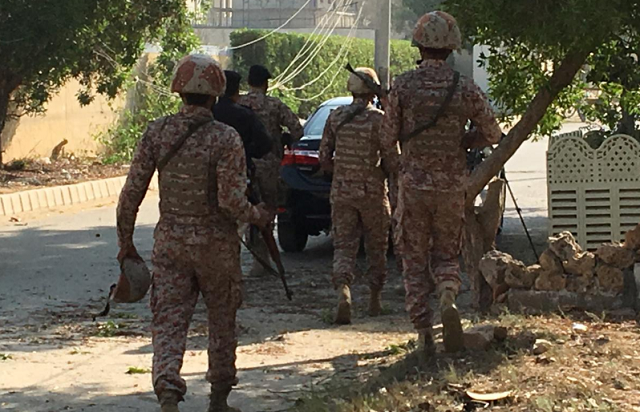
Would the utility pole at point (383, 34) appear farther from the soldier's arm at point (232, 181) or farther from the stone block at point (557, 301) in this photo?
the soldier's arm at point (232, 181)

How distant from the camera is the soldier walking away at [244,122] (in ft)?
28.0

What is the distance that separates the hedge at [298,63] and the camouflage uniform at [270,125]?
20396 millimetres

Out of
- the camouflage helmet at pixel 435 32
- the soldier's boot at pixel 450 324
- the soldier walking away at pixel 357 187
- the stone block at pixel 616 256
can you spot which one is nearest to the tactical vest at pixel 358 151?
the soldier walking away at pixel 357 187

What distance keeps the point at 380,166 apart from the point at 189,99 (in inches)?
133

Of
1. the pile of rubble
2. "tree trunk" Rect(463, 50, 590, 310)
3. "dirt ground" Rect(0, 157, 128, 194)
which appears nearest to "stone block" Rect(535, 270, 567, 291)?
the pile of rubble

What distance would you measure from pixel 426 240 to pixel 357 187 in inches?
80.0

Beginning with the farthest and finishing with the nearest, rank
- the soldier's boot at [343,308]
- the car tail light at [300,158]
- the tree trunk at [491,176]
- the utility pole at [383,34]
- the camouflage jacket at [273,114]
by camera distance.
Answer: the utility pole at [383,34] → the car tail light at [300,158] → the camouflage jacket at [273,114] → the tree trunk at [491,176] → the soldier's boot at [343,308]

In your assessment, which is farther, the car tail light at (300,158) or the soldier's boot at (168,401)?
the car tail light at (300,158)

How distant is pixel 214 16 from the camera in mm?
60719

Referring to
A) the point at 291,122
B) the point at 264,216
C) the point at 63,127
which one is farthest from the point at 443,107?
the point at 63,127

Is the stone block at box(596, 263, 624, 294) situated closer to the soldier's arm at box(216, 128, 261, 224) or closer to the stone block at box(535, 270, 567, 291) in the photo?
the stone block at box(535, 270, 567, 291)

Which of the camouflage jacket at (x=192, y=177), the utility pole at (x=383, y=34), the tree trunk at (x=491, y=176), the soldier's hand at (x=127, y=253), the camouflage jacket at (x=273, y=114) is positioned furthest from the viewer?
the utility pole at (x=383, y=34)

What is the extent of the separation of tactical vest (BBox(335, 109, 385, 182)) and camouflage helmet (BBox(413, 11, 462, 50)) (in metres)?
2.19

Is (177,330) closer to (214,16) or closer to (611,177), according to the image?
(611,177)
